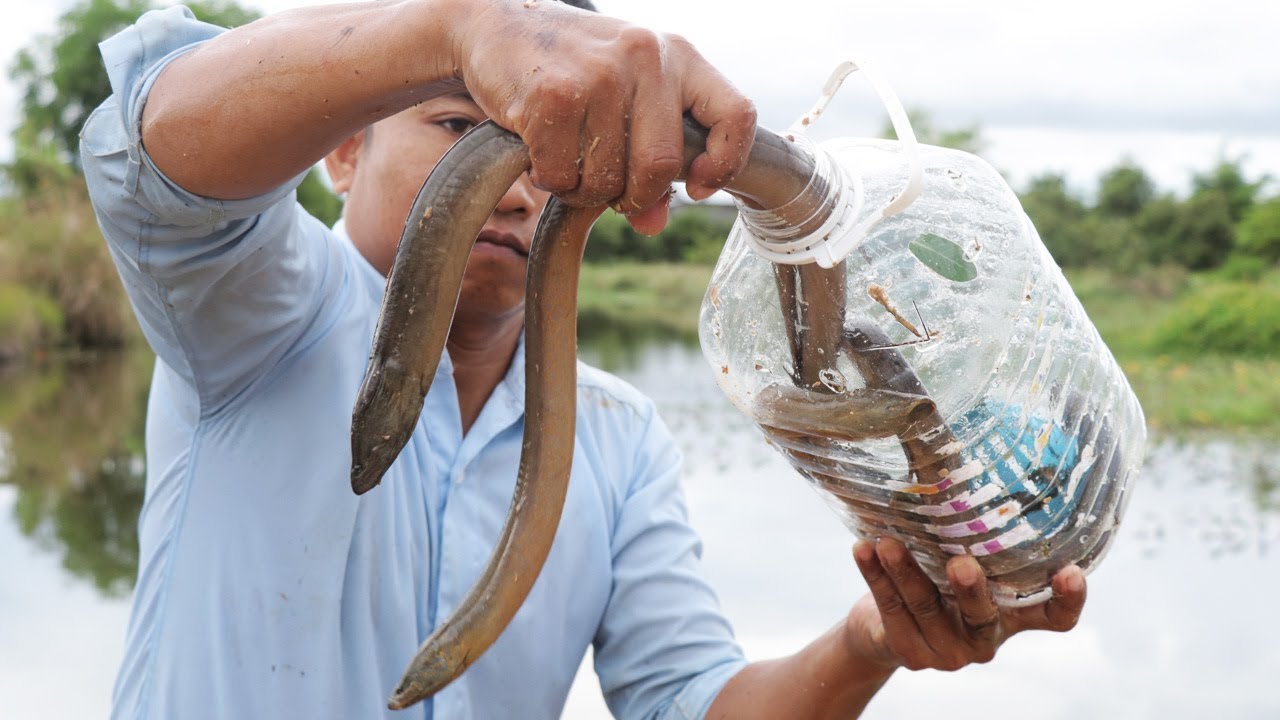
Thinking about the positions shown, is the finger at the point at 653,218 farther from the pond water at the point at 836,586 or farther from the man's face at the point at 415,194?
the pond water at the point at 836,586

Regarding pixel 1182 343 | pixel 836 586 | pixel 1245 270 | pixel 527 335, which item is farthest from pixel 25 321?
pixel 1245 270

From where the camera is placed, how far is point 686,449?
1270 centimetres

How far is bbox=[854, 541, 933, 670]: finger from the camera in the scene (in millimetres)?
2053

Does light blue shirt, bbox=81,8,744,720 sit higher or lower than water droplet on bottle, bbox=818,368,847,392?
lower

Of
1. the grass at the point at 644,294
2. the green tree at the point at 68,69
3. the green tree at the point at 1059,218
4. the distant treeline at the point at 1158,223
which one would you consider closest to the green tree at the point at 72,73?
the green tree at the point at 68,69

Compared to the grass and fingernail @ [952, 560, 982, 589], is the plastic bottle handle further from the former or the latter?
the grass

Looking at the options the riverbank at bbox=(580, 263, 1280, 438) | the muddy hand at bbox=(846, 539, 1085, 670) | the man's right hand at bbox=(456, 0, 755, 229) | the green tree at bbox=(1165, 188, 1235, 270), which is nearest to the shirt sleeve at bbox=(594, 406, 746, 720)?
the muddy hand at bbox=(846, 539, 1085, 670)

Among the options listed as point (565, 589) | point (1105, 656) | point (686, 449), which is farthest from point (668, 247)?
point (565, 589)

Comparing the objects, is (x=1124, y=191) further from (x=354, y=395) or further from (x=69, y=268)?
(x=354, y=395)

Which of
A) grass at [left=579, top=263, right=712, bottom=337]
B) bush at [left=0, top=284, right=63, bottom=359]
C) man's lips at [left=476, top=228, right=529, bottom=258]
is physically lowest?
grass at [left=579, top=263, right=712, bottom=337]

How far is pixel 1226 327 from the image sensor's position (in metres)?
19.9

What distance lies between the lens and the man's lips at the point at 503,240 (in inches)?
91.2

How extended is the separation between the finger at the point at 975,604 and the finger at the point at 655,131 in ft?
2.90

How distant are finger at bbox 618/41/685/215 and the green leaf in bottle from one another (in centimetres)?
71
